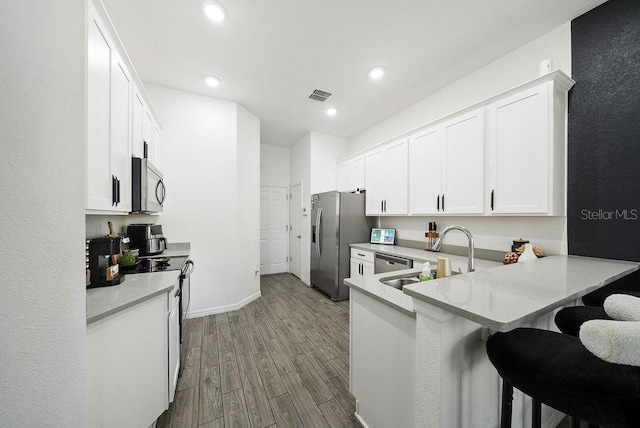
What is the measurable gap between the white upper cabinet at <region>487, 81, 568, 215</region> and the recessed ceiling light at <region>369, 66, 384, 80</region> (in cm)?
117

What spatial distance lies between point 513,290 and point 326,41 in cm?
236

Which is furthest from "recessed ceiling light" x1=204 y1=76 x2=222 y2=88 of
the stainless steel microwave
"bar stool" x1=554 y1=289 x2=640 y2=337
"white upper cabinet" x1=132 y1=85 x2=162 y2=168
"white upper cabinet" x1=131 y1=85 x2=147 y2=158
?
"bar stool" x1=554 y1=289 x2=640 y2=337

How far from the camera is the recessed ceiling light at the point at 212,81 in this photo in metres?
2.63

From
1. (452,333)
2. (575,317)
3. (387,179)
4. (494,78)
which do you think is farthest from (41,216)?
(494,78)

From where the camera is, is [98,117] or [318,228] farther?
[318,228]

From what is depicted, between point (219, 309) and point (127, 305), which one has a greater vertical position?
point (127, 305)

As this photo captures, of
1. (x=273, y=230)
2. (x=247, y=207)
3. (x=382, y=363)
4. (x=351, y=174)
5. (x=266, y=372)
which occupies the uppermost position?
(x=351, y=174)

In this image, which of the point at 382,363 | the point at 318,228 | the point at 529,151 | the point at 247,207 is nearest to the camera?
the point at 382,363

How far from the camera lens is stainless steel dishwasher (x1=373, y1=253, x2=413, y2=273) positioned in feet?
8.69

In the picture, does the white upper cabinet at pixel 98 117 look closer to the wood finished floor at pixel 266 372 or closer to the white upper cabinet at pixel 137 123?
the white upper cabinet at pixel 137 123

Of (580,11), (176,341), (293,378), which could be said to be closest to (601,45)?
(580,11)

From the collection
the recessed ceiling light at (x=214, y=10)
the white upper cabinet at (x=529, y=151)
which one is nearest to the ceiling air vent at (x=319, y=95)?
the recessed ceiling light at (x=214, y=10)

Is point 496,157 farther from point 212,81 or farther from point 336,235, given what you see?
point 212,81

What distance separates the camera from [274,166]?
515cm
